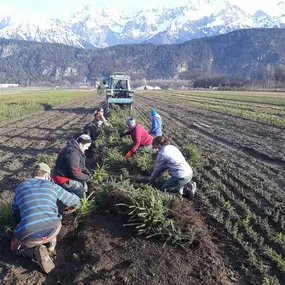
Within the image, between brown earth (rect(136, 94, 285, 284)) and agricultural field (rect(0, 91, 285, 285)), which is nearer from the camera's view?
agricultural field (rect(0, 91, 285, 285))

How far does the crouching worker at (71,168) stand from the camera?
586 centimetres

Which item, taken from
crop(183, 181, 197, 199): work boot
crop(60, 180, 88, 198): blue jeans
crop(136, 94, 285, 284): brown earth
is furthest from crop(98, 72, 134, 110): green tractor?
crop(60, 180, 88, 198): blue jeans

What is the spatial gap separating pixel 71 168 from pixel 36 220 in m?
1.73

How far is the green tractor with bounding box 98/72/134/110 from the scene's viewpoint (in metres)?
22.8

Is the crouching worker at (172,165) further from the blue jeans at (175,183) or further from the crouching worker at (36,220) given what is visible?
the crouching worker at (36,220)

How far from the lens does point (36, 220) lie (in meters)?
4.23

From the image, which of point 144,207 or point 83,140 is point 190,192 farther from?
point 83,140

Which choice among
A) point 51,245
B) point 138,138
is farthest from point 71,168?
point 138,138

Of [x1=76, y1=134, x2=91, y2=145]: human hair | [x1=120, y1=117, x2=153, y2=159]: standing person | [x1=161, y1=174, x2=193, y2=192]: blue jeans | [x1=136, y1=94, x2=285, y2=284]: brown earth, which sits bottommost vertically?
[x1=136, y1=94, x2=285, y2=284]: brown earth

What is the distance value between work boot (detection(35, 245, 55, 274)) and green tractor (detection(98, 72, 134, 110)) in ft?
61.5

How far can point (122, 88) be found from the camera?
79.6ft

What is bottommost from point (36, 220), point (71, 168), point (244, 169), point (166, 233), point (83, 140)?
point (244, 169)

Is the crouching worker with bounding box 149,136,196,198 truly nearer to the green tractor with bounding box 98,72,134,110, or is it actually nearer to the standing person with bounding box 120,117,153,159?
the standing person with bounding box 120,117,153,159

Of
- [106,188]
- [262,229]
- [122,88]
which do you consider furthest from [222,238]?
[122,88]
